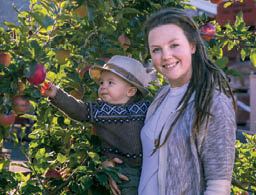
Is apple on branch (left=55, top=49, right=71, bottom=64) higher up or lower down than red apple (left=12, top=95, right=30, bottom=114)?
higher up

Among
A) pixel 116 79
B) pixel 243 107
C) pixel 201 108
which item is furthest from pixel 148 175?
pixel 243 107

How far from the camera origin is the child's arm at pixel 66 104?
1.58 metres

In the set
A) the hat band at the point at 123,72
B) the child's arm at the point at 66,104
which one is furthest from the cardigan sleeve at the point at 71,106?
the hat band at the point at 123,72

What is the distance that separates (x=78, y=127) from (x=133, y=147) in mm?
494

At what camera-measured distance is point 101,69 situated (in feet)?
5.88

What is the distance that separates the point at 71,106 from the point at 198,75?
0.56 metres

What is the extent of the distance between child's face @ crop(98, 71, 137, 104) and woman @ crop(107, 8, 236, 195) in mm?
266

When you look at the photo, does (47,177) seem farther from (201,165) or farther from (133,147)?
(201,165)

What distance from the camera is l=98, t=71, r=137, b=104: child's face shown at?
175 cm

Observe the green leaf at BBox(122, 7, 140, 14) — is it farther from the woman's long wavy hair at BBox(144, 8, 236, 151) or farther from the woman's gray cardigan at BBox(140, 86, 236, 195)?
the woman's gray cardigan at BBox(140, 86, 236, 195)

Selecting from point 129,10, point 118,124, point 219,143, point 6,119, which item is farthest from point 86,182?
point 129,10

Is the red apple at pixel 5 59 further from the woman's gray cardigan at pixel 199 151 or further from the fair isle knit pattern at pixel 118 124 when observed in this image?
the woman's gray cardigan at pixel 199 151

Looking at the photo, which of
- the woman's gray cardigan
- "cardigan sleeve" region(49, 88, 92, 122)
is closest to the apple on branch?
"cardigan sleeve" region(49, 88, 92, 122)

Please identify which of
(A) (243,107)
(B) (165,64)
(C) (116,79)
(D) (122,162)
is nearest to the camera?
(B) (165,64)
